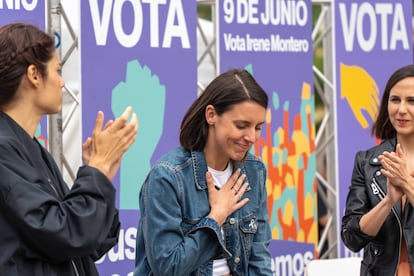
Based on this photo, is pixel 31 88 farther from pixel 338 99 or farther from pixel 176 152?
pixel 338 99

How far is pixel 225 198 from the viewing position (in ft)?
11.1

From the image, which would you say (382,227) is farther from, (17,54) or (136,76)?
(17,54)

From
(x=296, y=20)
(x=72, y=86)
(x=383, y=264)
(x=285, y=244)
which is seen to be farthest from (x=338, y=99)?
(x=383, y=264)

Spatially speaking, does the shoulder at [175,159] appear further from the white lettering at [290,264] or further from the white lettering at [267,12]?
the white lettering at [290,264]

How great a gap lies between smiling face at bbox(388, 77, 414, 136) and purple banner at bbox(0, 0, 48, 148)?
1.64m

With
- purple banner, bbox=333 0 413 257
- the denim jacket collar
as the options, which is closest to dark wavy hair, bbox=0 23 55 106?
the denim jacket collar

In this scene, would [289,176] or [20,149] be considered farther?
[289,176]

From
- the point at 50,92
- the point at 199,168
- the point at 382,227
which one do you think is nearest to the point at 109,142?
the point at 50,92

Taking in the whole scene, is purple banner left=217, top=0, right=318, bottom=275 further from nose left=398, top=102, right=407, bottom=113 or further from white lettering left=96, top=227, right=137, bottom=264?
nose left=398, top=102, right=407, bottom=113

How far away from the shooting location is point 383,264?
12.9 feet

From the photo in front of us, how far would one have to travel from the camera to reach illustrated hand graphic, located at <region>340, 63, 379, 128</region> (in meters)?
5.92

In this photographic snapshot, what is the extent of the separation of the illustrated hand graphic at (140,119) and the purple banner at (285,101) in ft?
2.15

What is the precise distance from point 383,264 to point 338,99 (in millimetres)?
2089

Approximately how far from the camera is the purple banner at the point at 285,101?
545 centimetres
